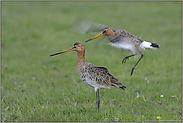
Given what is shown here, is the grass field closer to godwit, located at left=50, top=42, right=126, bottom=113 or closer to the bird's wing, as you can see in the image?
godwit, located at left=50, top=42, right=126, bottom=113

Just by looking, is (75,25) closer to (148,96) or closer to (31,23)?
(148,96)

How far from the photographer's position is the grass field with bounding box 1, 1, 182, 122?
6.69 meters

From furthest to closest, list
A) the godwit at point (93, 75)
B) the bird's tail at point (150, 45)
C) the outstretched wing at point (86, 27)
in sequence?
the godwit at point (93, 75) → the outstretched wing at point (86, 27) → the bird's tail at point (150, 45)

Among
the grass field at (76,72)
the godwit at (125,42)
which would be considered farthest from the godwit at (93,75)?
the godwit at (125,42)

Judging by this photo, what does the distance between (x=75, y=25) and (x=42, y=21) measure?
1475cm

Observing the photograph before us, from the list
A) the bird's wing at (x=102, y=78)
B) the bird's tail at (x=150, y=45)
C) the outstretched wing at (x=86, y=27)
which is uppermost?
the outstretched wing at (x=86, y=27)

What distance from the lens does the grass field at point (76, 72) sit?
22.0 ft

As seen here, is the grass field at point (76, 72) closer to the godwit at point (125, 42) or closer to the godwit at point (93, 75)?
the godwit at point (125, 42)

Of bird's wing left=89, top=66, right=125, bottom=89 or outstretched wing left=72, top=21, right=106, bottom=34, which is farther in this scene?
bird's wing left=89, top=66, right=125, bottom=89

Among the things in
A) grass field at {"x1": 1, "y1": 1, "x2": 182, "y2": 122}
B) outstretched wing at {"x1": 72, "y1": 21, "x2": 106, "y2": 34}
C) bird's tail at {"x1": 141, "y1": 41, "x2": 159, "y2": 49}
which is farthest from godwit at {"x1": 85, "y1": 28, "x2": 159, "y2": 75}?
outstretched wing at {"x1": 72, "y1": 21, "x2": 106, "y2": 34}

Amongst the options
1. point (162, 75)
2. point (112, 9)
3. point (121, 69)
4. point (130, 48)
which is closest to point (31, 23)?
point (112, 9)

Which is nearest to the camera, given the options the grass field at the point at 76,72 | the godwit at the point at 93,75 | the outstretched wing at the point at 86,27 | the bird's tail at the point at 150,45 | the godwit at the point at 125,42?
the godwit at the point at 125,42

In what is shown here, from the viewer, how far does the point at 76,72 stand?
1076 centimetres

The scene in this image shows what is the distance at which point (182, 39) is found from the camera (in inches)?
589
